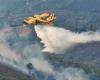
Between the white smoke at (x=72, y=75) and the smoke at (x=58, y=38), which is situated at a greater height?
the smoke at (x=58, y=38)

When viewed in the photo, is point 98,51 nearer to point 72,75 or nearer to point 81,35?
Result: point 81,35

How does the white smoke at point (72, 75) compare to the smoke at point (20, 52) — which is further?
the smoke at point (20, 52)

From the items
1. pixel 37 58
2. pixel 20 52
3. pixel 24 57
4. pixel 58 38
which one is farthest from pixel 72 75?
pixel 20 52

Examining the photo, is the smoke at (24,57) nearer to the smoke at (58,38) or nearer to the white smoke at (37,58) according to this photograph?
the white smoke at (37,58)

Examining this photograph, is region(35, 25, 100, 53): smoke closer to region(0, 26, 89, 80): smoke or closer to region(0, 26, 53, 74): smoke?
region(0, 26, 89, 80): smoke

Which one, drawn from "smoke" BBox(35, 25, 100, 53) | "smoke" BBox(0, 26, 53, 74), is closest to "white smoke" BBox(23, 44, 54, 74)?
"smoke" BBox(0, 26, 53, 74)

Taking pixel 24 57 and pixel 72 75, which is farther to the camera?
pixel 24 57

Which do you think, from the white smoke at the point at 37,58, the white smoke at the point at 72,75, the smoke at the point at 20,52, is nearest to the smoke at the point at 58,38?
the white smoke at the point at 37,58

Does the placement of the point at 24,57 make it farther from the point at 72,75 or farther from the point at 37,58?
the point at 72,75
